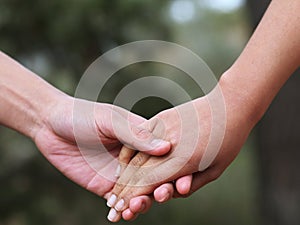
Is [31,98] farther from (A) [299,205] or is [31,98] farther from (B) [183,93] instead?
(A) [299,205]

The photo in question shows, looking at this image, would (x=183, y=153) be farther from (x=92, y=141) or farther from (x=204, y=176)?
(x=92, y=141)

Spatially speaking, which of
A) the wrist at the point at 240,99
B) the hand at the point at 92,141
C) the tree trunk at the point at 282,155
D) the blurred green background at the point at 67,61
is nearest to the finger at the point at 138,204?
the hand at the point at 92,141

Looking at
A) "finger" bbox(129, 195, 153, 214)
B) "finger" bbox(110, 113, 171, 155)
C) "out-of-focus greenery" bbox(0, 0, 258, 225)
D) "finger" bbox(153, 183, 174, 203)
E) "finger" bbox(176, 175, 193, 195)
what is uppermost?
"finger" bbox(110, 113, 171, 155)

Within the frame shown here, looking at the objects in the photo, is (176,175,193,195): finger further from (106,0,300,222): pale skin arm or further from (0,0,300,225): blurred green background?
(0,0,300,225): blurred green background

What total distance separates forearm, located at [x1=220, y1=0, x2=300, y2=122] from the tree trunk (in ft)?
5.50

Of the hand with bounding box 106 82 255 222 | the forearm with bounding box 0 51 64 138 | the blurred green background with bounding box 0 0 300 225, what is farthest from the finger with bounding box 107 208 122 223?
the blurred green background with bounding box 0 0 300 225

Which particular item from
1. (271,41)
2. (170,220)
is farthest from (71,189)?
(271,41)

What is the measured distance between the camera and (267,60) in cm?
144

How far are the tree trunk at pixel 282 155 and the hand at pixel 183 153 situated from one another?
5.51 ft

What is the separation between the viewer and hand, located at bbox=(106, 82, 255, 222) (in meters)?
1.47

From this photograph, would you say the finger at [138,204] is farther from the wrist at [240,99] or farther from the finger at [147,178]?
the wrist at [240,99]

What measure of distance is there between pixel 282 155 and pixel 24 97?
186cm

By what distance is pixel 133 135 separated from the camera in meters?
1.53

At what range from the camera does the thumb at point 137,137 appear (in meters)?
1.51
